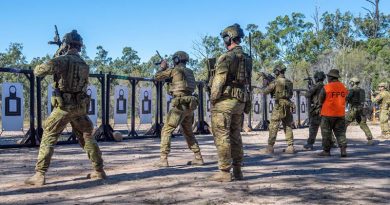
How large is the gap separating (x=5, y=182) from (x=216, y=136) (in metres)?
3.10

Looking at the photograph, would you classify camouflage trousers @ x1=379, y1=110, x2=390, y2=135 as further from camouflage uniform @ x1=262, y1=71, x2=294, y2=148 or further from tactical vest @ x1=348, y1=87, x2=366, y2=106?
camouflage uniform @ x1=262, y1=71, x2=294, y2=148

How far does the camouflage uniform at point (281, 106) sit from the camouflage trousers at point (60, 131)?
503 cm

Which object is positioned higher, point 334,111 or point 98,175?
point 334,111

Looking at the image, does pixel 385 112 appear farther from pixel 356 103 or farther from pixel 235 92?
pixel 235 92

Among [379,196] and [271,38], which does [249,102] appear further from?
[271,38]

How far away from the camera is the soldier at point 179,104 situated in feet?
26.7

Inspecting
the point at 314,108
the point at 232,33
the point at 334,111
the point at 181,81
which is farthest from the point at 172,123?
the point at 314,108

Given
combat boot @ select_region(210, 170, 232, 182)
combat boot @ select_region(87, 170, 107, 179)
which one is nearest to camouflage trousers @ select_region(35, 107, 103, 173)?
combat boot @ select_region(87, 170, 107, 179)

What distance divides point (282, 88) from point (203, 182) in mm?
4838

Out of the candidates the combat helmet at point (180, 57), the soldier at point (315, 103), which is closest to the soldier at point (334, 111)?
the soldier at point (315, 103)

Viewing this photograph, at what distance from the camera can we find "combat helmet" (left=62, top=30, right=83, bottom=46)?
6359mm

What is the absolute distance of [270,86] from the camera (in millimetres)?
10633

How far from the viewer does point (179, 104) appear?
818 cm

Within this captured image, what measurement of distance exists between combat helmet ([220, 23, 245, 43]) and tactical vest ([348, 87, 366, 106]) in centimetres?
710
